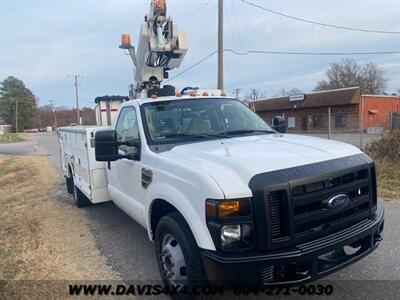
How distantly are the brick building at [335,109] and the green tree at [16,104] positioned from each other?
85860 millimetres

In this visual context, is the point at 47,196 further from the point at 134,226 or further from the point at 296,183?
the point at 296,183

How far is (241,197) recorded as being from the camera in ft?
9.14

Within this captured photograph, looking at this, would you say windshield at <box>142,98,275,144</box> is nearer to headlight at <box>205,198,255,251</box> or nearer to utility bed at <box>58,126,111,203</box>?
headlight at <box>205,198,255,251</box>

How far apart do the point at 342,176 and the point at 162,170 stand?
1.61 metres

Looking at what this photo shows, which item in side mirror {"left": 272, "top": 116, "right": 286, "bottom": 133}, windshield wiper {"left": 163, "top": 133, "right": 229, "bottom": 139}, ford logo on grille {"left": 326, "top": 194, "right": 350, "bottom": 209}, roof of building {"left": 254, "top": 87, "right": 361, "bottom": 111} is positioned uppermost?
roof of building {"left": 254, "top": 87, "right": 361, "bottom": 111}

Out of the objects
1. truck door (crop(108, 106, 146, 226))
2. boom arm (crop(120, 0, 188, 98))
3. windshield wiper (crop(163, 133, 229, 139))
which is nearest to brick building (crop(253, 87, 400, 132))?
boom arm (crop(120, 0, 188, 98))

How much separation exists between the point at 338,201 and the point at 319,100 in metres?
39.8

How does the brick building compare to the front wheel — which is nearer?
the front wheel

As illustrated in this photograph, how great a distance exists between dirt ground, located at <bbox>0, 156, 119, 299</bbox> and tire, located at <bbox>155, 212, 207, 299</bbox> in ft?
3.21

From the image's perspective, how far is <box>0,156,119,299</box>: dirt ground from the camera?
14.3ft

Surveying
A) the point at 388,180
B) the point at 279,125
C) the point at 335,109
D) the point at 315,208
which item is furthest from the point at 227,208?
the point at 335,109

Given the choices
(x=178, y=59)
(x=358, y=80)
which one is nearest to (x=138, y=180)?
(x=178, y=59)

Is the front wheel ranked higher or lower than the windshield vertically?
lower

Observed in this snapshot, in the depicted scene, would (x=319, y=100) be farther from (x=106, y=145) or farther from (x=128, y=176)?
(x=106, y=145)
